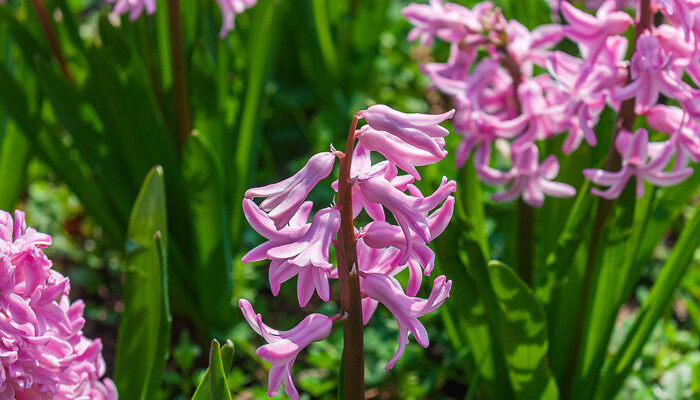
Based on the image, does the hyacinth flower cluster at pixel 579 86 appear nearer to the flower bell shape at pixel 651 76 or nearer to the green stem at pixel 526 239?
the flower bell shape at pixel 651 76

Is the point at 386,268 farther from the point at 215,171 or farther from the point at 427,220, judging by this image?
the point at 215,171

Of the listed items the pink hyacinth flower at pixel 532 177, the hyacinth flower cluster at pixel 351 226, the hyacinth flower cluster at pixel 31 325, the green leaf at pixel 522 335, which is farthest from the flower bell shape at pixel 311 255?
the pink hyacinth flower at pixel 532 177

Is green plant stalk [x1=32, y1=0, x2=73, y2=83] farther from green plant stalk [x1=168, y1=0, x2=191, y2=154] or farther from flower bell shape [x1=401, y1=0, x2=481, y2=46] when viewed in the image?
flower bell shape [x1=401, y1=0, x2=481, y2=46]

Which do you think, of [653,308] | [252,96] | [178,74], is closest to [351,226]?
[653,308]

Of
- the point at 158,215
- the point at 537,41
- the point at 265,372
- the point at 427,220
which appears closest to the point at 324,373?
the point at 265,372

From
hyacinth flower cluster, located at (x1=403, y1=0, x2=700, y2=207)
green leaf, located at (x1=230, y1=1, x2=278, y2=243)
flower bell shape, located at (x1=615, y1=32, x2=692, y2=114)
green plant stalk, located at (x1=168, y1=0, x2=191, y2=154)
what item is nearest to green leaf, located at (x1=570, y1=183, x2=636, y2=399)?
hyacinth flower cluster, located at (x1=403, y1=0, x2=700, y2=207)

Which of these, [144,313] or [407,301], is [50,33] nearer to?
[144,313]
